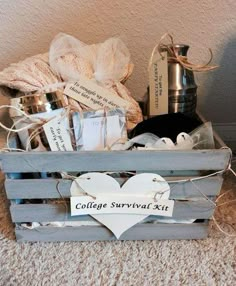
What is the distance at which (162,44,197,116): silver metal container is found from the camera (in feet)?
2.35

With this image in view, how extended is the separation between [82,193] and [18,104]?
215 millimetres

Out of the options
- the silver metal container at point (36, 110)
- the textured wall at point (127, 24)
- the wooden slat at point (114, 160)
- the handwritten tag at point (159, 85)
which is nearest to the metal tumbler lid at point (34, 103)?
the silver metal container at point (36, 110)

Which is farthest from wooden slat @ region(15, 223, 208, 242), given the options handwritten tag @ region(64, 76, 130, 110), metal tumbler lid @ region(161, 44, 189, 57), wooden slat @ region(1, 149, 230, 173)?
metal tumbler lid @ region(161, 44, 189, 57)

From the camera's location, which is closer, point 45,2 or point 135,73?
point 45,2

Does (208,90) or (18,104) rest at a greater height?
(18,104)

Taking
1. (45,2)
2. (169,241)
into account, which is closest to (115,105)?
(169,241)

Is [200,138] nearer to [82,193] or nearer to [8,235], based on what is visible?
[82,193]

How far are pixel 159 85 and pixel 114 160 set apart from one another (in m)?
0.25

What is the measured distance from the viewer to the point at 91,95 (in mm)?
679

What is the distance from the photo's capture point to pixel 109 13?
905 millimetres

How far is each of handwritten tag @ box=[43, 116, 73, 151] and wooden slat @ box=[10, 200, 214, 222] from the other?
12cm

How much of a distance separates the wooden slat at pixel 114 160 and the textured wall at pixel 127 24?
51 centimetres

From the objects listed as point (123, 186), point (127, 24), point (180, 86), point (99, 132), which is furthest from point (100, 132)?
point (127, 24)

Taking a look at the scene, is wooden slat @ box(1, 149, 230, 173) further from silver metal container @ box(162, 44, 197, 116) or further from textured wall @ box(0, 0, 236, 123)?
textured wall @ box(0, 0, 236, 123)
